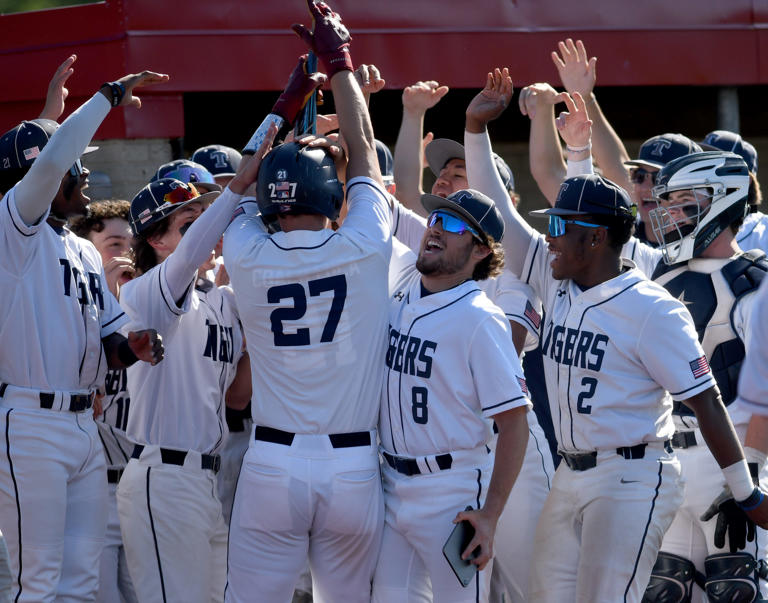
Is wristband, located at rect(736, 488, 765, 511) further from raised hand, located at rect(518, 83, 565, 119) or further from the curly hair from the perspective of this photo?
raised hand, located at rect(518, 83, 565, 119)

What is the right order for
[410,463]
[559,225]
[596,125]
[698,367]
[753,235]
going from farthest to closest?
[596,125] < [753,235] < [559,225] < [698,367] < [410,463]

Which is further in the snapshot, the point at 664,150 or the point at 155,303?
the point at 664,150

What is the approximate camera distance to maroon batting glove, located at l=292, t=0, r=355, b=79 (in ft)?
13.3

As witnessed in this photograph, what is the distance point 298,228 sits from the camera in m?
3.89

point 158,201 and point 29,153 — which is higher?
point 29,153

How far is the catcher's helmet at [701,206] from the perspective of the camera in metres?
4.66

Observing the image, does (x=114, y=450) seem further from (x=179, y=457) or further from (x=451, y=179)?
(x=451, y=179)

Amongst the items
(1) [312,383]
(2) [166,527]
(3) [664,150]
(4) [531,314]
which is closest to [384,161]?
(4) [531,314]

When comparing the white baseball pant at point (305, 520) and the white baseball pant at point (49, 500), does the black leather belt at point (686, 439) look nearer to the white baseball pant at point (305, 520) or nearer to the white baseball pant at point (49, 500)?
the white baseball pant at point (305, 520)

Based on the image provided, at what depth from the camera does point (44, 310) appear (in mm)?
4141

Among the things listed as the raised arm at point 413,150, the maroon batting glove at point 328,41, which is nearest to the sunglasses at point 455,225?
the maroon batting glove at point 328,41

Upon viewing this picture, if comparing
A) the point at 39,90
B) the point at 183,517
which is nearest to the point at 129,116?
the point at 39,90

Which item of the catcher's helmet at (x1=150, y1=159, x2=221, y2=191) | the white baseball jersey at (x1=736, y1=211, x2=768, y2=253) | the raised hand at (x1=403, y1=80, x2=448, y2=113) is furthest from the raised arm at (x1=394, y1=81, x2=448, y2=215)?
the white baseball jersey at (x1=736, y1=211, x2=768, y2=253)

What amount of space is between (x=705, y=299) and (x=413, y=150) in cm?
192
